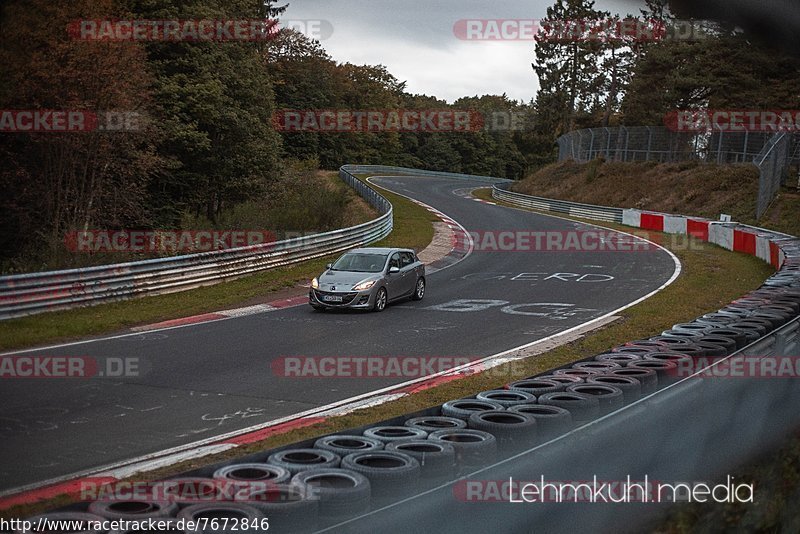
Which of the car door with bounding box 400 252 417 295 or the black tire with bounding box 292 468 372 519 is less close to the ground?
the black tire with bounding box 292 468 372 519

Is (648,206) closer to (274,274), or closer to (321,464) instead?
(274,274)

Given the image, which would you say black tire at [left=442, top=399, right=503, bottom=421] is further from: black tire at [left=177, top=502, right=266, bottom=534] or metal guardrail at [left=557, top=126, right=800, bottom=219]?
metal guardrail at [left=557, top=126, right=800, bottom=219]

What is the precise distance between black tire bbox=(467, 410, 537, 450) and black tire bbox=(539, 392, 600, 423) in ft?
1.40

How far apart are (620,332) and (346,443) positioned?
12211 mm

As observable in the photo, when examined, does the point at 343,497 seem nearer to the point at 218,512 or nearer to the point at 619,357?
the point at 218,512

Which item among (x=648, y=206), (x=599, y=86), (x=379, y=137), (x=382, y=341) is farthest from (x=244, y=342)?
(x=379, y=137)

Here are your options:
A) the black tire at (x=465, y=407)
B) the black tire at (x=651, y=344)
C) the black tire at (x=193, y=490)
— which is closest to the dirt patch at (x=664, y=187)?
the black tire at (x=651, y=344)

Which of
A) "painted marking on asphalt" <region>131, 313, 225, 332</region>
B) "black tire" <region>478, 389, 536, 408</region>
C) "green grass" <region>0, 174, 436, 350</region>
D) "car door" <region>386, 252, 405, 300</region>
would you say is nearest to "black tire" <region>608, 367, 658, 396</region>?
"black tire" <region>478, 389, 536, 408</region>

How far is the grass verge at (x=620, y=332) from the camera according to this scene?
8.62 m

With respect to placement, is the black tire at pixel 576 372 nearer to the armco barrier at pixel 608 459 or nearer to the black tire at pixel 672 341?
the black tire at pixel 672 341

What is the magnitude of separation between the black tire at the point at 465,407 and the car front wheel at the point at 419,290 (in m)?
15.0

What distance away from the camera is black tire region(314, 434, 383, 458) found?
15.0ft

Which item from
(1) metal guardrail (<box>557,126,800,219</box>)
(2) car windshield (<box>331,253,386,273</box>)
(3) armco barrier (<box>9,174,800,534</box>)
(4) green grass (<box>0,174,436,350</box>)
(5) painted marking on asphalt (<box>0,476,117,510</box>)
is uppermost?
(1) metal guardrail (<box>557,126,800,219</box>)

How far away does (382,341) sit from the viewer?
1512cm
